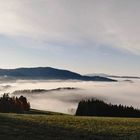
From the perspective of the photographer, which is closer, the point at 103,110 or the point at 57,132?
the point at 57,132

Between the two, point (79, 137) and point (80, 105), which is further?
point (80, 105)

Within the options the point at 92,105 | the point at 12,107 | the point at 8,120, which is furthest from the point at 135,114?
the point at 8,120

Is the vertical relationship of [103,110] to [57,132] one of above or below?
below

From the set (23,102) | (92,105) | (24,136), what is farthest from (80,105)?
(24,136)

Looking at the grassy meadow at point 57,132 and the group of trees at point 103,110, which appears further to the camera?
the group of trees at point 103,110

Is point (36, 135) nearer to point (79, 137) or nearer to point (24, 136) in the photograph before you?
point (24, 136)

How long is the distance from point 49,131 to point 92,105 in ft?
356

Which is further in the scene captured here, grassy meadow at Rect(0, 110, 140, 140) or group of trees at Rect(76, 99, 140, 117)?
group of trees at Rect(76, 99, 140, 117)

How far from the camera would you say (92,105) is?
153625 millimetres

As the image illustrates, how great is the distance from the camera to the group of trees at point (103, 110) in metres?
152

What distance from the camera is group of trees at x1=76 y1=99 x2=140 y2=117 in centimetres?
15200

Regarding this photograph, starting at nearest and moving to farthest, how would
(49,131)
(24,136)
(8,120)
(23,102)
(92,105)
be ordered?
(24,136), (49,131), (8,120), (92,105), (23,102)

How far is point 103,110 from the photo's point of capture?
15425cm

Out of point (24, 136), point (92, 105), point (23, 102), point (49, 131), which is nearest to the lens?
point (24, 136)
